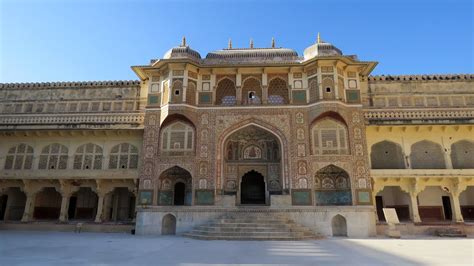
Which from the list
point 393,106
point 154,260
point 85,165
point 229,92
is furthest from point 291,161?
point 85,165

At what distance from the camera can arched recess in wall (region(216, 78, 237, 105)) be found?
770 inches

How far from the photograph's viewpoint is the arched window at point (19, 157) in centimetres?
1984

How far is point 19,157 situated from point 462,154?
2754 cm

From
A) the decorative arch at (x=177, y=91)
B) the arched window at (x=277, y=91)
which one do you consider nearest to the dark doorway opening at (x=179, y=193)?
the decorative arch at (x=177, y=91)

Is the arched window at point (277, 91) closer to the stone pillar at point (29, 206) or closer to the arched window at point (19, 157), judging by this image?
the arched window at point (19, 157)

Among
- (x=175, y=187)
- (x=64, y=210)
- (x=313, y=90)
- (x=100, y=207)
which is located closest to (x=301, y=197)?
(x=313, y=90)

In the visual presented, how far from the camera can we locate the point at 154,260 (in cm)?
805

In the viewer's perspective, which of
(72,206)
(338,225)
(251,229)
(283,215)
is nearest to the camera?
(251,229)

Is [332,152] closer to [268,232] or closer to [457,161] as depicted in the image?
[268,232]

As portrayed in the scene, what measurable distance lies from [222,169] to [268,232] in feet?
16.9

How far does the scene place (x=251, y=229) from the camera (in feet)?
47.0

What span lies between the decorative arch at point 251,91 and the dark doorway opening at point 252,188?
4.46 metres

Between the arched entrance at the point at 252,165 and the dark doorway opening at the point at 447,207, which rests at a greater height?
the arched entrance at the point at 252,165

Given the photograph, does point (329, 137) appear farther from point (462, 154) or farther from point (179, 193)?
point (179, 193)
